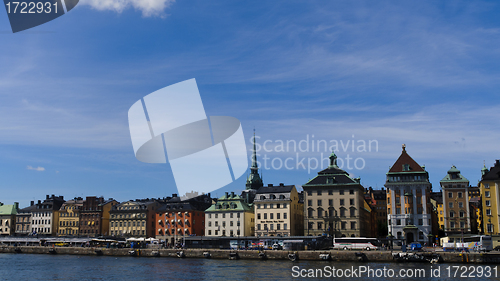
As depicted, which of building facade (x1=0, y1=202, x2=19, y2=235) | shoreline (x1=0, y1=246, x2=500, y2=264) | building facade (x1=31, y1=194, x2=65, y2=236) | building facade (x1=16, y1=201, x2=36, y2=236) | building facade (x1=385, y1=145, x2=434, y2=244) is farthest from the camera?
building facade (x1=0, y1=202, x2=19, y2=235)

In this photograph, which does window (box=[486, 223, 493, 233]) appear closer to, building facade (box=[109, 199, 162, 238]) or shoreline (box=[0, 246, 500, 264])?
shoreline (box=[0, 246, 500, 264])

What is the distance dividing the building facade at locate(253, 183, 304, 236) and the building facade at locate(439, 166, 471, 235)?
3799 centimetres

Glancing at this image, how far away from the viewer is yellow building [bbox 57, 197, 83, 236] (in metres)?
169

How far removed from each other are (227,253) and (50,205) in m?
98.8

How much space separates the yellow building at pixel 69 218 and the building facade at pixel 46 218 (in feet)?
6.66

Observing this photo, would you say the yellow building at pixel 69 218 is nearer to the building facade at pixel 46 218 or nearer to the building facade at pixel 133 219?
the building facade at pixel 46 218

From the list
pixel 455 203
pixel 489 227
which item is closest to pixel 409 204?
pixel 455 203

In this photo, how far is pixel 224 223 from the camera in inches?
5354

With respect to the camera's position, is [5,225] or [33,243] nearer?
[33,243]

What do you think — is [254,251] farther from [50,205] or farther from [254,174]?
[50,205]

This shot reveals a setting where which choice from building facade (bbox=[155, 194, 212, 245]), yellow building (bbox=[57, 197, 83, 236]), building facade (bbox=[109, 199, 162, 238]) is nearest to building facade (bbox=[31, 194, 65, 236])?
yellow building (bbox=[57, 197, 83, 236])

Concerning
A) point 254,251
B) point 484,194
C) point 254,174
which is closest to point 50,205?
point 254,174

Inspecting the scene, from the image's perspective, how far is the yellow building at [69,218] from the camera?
169438 mm

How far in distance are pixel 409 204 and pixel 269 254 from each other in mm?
38382
